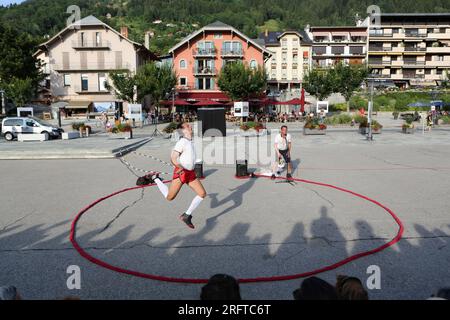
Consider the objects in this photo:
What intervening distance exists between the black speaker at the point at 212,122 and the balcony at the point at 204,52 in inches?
1186

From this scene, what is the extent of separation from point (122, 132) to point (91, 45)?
3294 cm

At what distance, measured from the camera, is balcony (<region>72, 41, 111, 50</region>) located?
51844 millimetres

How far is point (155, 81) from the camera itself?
4434 centimetres

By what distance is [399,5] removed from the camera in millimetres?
134750

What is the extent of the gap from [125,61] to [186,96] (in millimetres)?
9385

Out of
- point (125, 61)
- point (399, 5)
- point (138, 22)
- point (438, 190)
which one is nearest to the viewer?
point (438, 190)

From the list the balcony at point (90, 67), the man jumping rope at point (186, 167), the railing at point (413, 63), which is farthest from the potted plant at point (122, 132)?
the railing at point (413, 63)

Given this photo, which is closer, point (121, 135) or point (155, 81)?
point (121, 135)

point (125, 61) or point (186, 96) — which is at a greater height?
point (125, 61)

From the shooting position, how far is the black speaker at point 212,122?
2577 centimetres

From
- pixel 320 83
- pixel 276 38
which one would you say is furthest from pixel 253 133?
pixel 276 38

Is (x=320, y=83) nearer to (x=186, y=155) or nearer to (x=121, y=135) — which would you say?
(x=121, y=135)
